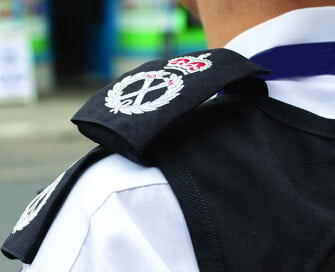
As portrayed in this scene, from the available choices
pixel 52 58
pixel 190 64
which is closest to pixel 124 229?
pixel 190 64

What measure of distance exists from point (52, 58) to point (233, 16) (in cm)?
1035

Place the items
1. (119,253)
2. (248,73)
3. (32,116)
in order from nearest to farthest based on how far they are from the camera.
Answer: (119,253) → (248,73) → (32,116)

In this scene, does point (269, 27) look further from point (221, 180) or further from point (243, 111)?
point (221, 180)

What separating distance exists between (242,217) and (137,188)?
0.42ft

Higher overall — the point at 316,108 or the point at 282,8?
the point at 282,8

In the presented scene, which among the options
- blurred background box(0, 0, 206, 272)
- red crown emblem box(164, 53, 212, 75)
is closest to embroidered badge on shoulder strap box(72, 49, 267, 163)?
red crown emblem box(164, 53, 212, 75)

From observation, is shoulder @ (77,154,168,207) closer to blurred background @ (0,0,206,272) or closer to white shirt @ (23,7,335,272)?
white shirt @ (23,7,335,272)

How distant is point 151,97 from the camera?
2.99 ft

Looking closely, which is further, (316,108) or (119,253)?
(316,108)

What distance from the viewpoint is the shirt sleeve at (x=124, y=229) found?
2.70 ft

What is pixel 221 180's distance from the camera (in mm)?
859

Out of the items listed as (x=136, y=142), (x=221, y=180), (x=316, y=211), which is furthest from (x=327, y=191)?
(x=136, y=142)

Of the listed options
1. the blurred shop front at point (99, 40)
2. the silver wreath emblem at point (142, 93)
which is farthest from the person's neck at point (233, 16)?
the blurred shop front at point (99, 40)

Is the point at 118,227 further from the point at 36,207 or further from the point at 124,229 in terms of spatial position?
the point at 36,207
